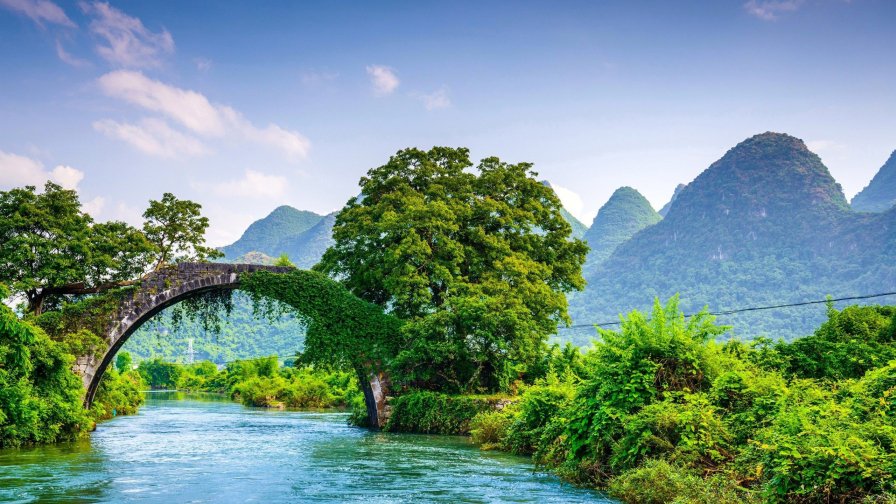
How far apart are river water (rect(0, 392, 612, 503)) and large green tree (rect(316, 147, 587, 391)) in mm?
3207

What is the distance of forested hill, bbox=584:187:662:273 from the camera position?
160 m

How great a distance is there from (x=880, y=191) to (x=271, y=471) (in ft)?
491

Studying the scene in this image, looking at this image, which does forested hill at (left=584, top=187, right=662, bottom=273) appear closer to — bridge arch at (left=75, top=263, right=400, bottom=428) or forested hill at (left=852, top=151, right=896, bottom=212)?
forested hill at (left=852, top=151, right=896, bottom=212)

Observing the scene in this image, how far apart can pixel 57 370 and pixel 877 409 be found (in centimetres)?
1854

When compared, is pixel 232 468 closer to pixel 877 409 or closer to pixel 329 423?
pixel 877 409

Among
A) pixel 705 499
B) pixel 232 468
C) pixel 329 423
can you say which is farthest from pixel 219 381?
pixel 705 499

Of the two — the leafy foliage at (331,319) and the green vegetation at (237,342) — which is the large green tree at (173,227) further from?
the green vegetation at (237,342)

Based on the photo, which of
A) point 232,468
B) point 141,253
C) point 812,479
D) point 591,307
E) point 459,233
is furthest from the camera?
point 591,307

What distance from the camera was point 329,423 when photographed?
1272 inches

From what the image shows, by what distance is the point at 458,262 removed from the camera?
1083 inches

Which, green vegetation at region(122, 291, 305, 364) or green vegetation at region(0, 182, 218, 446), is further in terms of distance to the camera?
green vegetation at region(122, 291, 305, 364)

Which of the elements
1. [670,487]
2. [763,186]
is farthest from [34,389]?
[763,186]

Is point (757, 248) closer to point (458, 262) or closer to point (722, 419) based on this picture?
point (458, 262)

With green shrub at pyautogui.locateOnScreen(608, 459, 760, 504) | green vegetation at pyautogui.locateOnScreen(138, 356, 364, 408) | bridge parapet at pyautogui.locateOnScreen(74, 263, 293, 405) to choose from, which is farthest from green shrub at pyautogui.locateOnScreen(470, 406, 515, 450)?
green vegetation at pyautogui.locateOnScreen(138, 356, 364, 408)
